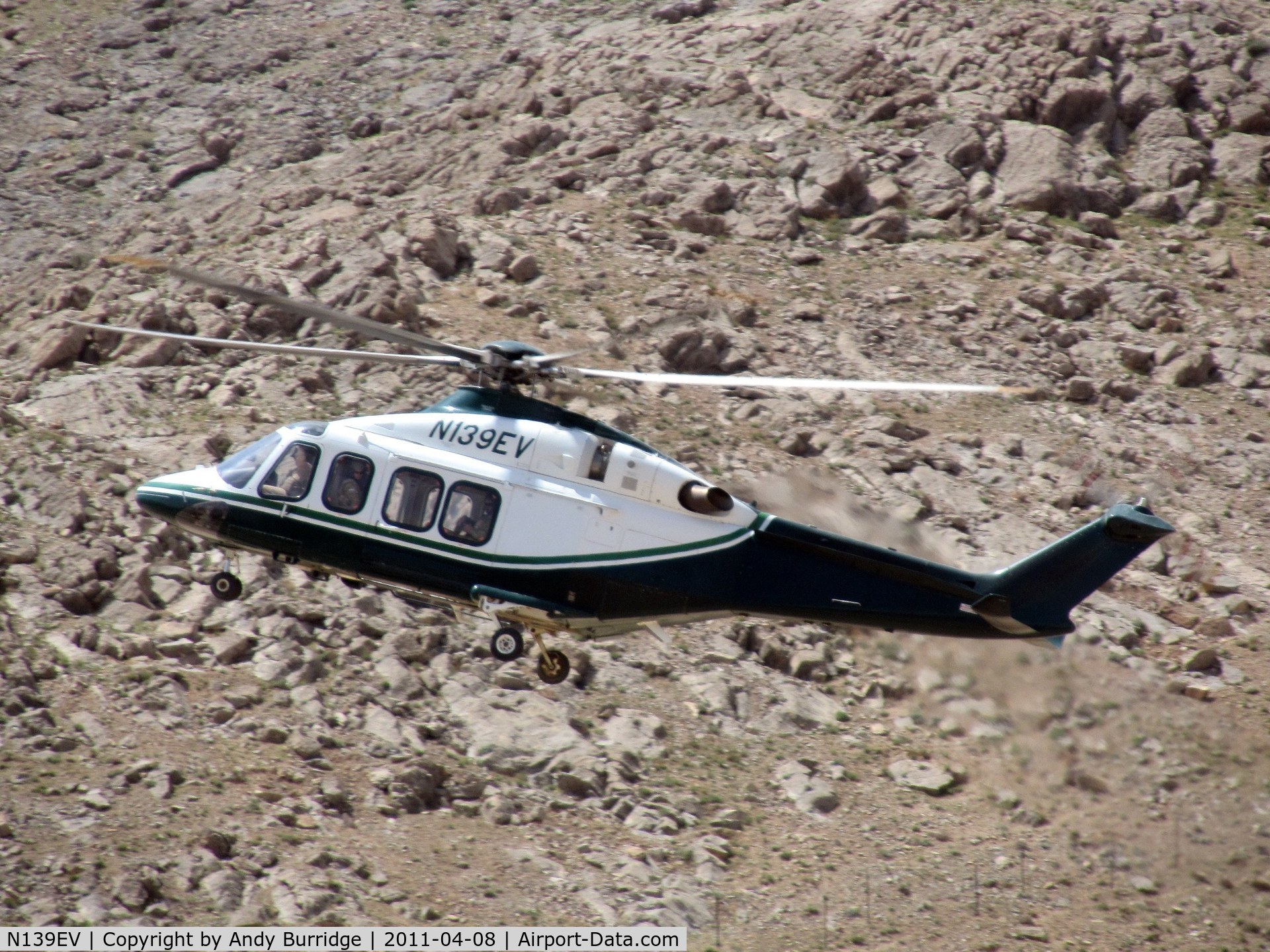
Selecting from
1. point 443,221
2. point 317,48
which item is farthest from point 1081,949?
point 317,48

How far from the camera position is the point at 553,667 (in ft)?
59.7

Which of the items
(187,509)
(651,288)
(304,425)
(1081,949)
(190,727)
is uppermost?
(304,425)

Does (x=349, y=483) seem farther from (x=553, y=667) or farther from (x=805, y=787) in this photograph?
(x=805, y=787)

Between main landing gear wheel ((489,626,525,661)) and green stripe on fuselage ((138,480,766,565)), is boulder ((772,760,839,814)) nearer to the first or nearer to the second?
main landing gear wheel ((489,626,525,661))

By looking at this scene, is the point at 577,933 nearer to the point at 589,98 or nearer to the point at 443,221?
the point at 443,221

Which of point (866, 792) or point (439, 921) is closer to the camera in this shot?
point (439, 921)

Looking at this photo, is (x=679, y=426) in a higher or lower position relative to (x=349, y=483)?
lower

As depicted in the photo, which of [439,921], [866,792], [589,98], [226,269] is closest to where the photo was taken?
[439,921]

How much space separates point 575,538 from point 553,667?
2.23 metres

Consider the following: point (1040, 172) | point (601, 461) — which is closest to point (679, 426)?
point (601, 461)

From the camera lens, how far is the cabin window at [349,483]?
57.6 ft

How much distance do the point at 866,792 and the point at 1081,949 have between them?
4.41 m

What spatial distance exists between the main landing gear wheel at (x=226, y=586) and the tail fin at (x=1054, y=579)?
10.6m

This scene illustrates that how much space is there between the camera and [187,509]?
18.5 meters
